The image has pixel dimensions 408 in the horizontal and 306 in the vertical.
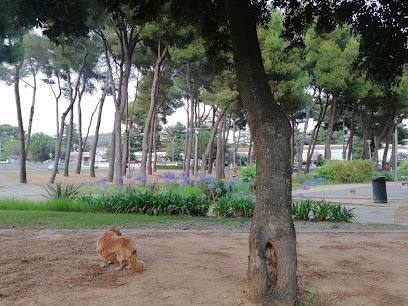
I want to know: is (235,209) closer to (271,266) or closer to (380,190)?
(271,266)

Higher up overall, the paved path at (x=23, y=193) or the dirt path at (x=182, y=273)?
the dirt path at (x=182, y=273)

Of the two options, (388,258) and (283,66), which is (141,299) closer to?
(388,258)

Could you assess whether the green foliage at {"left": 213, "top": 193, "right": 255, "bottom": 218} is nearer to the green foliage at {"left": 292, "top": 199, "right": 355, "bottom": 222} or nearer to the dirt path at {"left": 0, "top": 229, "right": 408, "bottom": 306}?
the green foliage at {"left": 292, "top": 199, "right": 355, "bottom": 222}

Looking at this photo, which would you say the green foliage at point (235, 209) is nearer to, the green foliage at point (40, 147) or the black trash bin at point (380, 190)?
the black trash bin at point (380, 190)

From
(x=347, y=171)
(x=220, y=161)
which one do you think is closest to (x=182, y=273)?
(x=347, y=171)

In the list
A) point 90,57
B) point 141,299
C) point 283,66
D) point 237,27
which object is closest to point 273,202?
point 141,299

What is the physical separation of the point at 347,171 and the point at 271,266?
2188 cm

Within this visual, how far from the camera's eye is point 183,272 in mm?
3600

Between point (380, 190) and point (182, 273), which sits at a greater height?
point (380, 190)

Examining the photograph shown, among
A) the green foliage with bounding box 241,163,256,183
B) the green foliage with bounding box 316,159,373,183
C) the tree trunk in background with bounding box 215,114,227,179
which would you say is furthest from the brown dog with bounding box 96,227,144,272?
the tree trunk in background with bounding box 215,114,227,179

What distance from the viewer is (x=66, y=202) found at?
9.18m

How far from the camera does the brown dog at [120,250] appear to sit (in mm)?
3529

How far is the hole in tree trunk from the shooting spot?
2.79 meters

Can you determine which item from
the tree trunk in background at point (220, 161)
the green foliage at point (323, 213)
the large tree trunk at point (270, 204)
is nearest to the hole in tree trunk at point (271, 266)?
the large tree trunk at point (270, 204)
